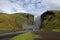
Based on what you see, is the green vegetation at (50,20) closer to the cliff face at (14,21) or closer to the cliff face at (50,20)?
the cliff face at (50,20)

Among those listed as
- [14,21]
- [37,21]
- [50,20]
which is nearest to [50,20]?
[50,20]

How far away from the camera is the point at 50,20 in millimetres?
1838

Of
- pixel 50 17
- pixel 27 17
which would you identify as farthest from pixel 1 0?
pixel 50 17

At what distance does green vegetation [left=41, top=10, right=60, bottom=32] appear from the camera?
1.76 metres

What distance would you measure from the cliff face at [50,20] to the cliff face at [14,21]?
180mm

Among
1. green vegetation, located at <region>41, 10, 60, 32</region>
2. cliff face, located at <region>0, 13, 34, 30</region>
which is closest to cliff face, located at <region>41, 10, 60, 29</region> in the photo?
green vegetation, located at <region>41, 10, 60, 32</region>

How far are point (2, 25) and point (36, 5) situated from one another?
72 centimetres

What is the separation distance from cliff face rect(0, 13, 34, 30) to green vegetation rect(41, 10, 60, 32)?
0.60 ft

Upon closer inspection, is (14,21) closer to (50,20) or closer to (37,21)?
(37,21)

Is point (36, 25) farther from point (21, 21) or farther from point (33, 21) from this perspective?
point (21, 21)

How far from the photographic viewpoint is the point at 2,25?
1.66 metres

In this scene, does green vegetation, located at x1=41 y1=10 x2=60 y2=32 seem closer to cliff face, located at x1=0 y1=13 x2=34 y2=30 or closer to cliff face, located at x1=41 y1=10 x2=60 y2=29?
cliff face, located at x1=41 y1=10 x2=60 y2=29

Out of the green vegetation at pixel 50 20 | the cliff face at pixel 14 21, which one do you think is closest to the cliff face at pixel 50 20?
the green vegetation at pixel 50 20

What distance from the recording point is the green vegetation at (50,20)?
176cm
